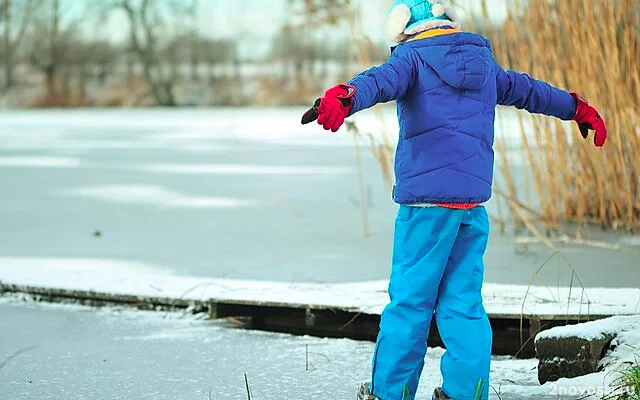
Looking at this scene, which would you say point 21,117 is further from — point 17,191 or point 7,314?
point 7,314

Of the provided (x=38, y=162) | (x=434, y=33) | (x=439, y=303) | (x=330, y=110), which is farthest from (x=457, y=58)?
(x=38, y=162)

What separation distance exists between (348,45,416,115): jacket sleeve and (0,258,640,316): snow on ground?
2.56 feet

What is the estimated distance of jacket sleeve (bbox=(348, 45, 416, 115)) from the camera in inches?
67.6

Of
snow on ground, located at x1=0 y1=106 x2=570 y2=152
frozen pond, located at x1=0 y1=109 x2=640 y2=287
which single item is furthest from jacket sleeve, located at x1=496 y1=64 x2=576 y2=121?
snow on ground, located at x1=0 y1=106 x2=570 y2=152

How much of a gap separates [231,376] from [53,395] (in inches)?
15.2

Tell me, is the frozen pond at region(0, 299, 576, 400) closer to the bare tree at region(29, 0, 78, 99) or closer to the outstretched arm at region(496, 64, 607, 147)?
the outstretched arm at region(496, 64, 607, 147)

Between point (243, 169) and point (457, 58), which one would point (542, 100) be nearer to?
point (457, 58)

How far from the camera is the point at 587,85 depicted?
3.80 meters

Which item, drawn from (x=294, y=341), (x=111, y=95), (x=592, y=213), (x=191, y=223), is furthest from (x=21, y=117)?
(x=294, y=341)

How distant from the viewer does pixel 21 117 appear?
552 inches

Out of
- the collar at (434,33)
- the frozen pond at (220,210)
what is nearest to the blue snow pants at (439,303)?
the collar at (434,33)

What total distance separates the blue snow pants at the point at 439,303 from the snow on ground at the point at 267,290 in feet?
1.76

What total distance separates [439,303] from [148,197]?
3868 mm

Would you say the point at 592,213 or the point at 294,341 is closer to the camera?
the point at 294,341
